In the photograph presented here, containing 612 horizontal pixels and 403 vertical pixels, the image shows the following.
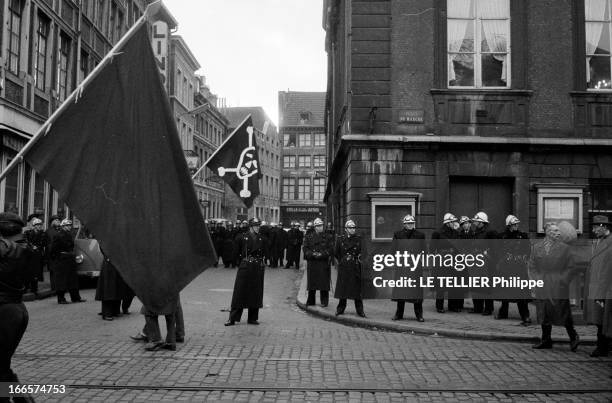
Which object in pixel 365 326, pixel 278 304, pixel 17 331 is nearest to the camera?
pixel 17 331

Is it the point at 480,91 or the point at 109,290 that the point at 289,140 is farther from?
the point at 109,290

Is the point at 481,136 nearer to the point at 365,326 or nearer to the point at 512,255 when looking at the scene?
the point at 512,255

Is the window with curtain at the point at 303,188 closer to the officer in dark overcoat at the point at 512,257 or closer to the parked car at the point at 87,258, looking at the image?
the parked car at the point at 87,258

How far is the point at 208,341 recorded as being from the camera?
8.84m

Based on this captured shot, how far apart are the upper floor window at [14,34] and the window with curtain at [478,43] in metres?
13.7

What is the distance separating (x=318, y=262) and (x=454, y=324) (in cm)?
323

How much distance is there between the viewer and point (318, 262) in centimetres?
1250

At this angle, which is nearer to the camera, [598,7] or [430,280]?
[430,280]

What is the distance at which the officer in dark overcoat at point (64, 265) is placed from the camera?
12.9 m

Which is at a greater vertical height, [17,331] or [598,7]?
[598,7]

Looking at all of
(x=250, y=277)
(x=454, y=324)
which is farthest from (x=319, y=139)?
(x=454, y=324)

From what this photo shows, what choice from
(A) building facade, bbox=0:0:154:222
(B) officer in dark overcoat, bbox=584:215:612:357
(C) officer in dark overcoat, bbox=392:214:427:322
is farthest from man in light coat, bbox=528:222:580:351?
(A) building facade, bbox=0:0:154:222

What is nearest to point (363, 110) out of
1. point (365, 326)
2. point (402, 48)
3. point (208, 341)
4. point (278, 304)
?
point (402, 48)

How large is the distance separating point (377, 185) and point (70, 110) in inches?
405
